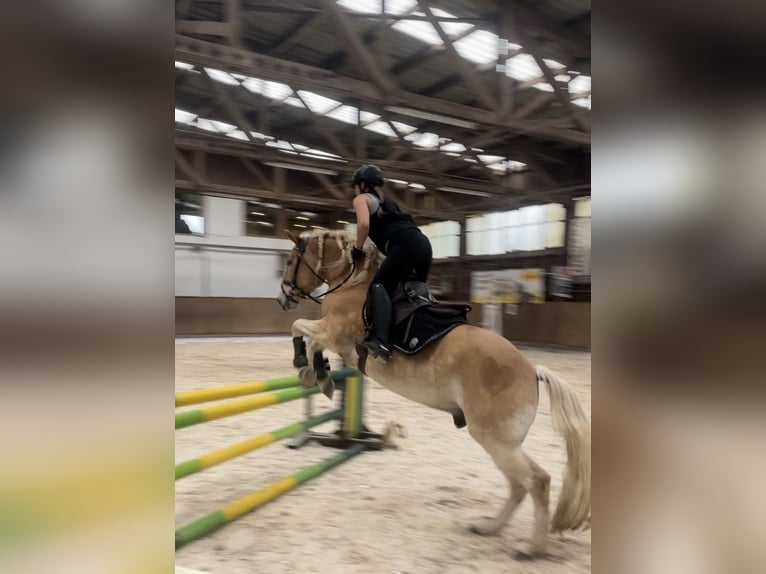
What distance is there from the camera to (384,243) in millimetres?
1158

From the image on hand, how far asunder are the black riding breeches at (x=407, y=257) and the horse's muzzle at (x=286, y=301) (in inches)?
15.3

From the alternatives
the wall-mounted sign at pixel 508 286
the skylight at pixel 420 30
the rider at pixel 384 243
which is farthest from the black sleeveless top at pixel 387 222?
the skylight at pixel 420 30

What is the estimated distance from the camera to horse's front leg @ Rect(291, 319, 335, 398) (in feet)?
4.62

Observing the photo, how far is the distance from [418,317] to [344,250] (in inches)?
13.2

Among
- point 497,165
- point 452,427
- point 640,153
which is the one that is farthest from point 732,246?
point 452,427

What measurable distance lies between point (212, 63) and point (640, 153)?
105 centimetres

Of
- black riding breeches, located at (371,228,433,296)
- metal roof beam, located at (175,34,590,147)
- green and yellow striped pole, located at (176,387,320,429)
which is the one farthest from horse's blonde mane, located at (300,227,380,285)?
green and yellow striped pole, located at (176,387,320,429)

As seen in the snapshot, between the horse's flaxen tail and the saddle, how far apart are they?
236mm

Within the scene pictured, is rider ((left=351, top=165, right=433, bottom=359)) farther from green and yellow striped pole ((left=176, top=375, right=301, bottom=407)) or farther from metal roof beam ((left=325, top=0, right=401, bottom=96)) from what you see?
green and yellow striped pole ((left=176, top=375, right=301, bottom=407))

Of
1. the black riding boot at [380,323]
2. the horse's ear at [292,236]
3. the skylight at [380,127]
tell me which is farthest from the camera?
the horse's ear at [292,236]

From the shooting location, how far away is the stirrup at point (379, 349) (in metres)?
1.19

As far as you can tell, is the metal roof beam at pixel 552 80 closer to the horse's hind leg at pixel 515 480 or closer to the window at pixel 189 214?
the horse's hind leg at pixel 515 480

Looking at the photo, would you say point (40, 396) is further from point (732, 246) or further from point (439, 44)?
point (439, 44)

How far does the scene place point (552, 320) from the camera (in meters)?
0.86
